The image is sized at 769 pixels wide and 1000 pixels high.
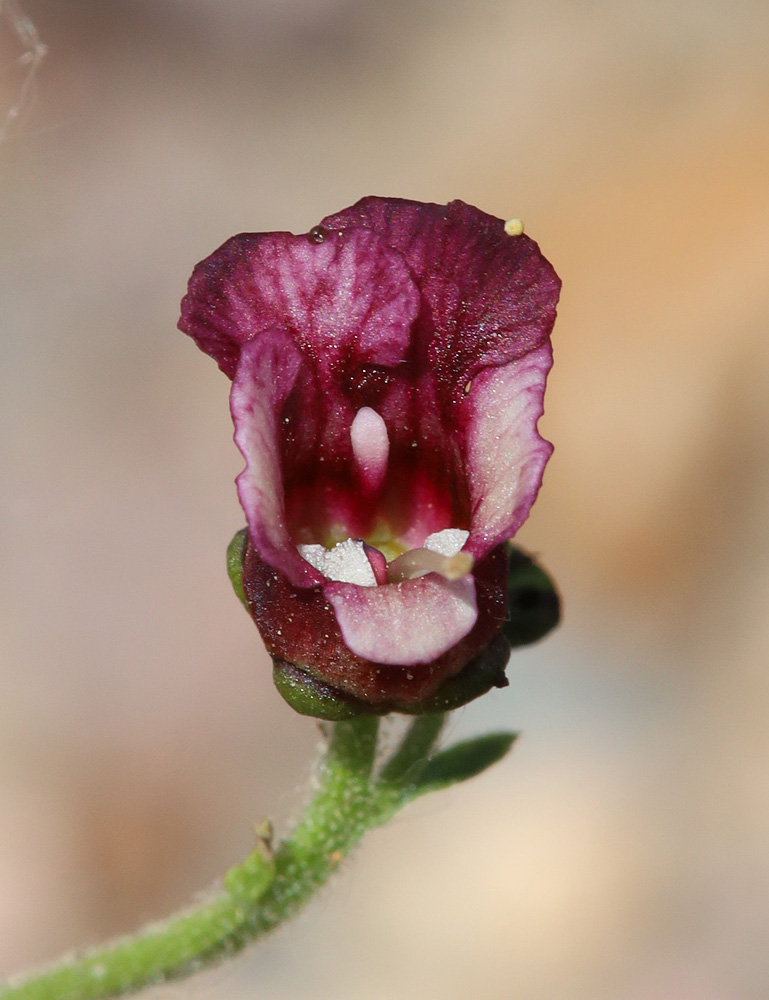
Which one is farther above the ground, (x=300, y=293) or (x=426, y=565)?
(x=300, y=293)

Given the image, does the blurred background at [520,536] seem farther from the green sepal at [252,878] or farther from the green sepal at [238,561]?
the green sepal at [238,561]

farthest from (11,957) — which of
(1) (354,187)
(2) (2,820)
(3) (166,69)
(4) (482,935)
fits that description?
(3) (166,69)

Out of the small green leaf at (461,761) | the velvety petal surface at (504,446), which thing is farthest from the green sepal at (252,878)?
the velvety petal surface at (504,446)

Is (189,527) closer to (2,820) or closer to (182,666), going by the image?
(182,666)

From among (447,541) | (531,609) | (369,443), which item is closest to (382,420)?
(369,443)

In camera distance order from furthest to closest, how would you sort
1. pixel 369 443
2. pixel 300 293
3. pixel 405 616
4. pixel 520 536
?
1. pixel 520 536
2. pixel 369 443
3. pixel 300 293
4. pixel 405 616

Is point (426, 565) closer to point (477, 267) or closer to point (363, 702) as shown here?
point (363, 702)

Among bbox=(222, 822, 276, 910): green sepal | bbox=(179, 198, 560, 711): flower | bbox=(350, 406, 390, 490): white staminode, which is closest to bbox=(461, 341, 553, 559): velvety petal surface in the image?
bbox=(179, 198, 560, 711): flower
